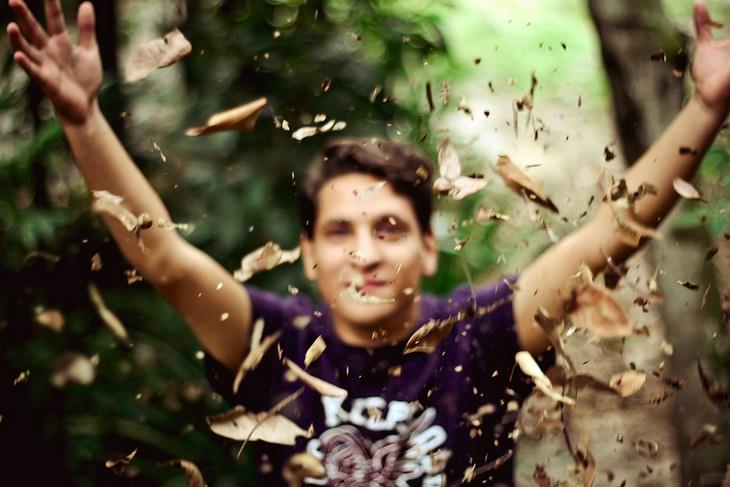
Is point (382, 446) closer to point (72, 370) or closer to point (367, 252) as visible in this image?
point (367, 252)

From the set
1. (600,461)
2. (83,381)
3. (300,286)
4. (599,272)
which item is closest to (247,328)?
(300,286)

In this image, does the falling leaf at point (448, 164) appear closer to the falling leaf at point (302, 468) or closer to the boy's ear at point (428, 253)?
the boy's ear at point (428, 253)

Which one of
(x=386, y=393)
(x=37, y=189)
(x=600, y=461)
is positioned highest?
(x=37, y=189)

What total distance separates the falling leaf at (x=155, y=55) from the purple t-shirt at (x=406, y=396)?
310mm

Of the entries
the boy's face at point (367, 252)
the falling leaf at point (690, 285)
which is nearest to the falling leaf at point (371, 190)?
the boy's face at point (367, 252)

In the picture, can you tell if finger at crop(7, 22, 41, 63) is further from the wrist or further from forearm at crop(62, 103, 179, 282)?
the wrist

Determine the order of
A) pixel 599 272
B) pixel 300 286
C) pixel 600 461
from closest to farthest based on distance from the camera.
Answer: pixel 599 272 < pixel 300 286 < pixel 600 461

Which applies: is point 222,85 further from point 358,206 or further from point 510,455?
point 510,455

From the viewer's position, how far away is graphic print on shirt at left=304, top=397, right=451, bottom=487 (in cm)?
101

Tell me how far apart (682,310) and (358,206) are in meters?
0.50

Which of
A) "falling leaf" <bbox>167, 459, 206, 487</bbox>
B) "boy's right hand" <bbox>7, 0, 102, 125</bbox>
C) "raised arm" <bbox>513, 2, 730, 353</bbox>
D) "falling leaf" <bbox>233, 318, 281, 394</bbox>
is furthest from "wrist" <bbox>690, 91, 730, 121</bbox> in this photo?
"falling leaf" <bbox>167, 459, 206, 487</bbox>

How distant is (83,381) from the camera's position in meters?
1.19

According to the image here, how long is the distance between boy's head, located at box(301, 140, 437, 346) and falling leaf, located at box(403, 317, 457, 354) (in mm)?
29

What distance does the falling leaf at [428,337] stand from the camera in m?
1.02
